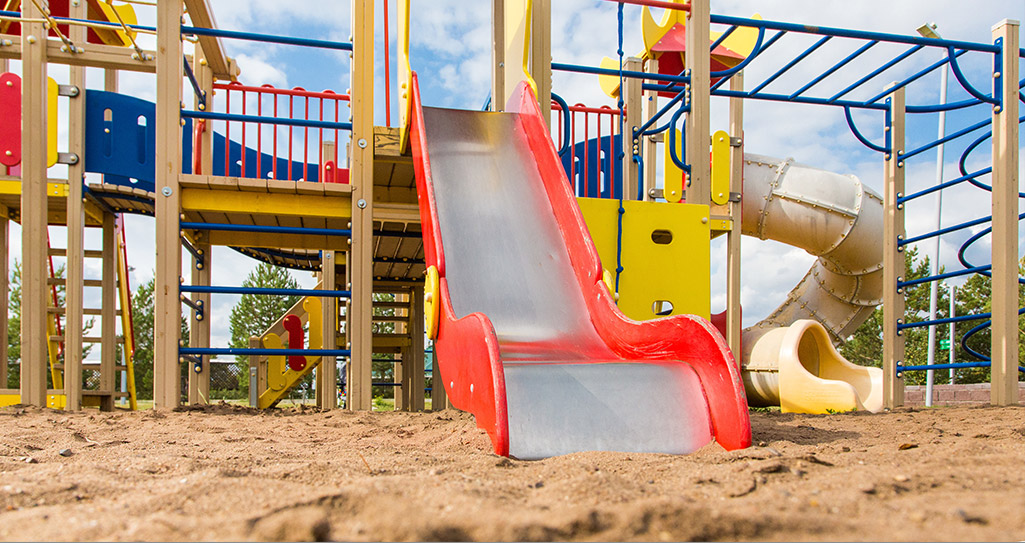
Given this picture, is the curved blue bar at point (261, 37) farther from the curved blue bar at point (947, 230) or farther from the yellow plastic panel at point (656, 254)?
the curved blue bar at point (947, 230)

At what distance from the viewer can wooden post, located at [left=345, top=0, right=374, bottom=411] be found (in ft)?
15.8

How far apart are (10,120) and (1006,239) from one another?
6.97 meters

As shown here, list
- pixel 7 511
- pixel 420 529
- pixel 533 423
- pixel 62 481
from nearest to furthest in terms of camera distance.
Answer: pixel 420 529 < pixel 7 511 < pixel 62 481 < pixel 533 423

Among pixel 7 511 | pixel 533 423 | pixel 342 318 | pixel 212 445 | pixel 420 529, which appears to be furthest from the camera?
pixel 342 318

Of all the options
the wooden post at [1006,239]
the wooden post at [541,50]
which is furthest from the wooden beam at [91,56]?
the wooden post at [1006,239]

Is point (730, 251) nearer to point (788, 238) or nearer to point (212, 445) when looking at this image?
point (788, 238)

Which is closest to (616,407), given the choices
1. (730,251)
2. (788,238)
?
(730,251)

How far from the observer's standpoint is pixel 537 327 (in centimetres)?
379

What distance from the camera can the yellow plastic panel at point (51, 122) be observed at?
16.5 feet

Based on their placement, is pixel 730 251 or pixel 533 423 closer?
pixel 533 423

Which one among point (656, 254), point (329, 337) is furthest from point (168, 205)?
point (656, 254)

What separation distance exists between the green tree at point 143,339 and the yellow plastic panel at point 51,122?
21.8 metres

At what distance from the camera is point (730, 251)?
613 centimetres

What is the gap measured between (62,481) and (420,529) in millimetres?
1096
